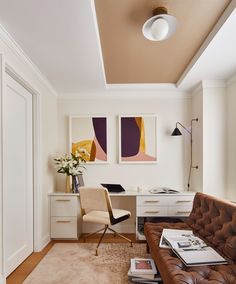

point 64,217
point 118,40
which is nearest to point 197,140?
point 118,40

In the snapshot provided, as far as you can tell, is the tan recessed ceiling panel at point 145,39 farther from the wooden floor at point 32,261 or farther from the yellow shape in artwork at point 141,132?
the wooden floor at point 32,261

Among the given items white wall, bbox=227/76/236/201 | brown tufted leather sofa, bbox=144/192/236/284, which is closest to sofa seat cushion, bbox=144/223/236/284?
brown tufted leather sofa, bbox=144/192/236/284

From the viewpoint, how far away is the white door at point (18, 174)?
98.0 inches

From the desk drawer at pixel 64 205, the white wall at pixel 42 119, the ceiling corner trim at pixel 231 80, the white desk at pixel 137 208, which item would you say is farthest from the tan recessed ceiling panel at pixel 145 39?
the desk drawer at pixel 64 205

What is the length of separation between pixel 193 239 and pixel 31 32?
2.40m

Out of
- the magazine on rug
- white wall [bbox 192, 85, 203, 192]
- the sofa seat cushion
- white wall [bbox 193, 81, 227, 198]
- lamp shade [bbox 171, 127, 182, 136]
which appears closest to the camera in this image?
the sofa seat cushion

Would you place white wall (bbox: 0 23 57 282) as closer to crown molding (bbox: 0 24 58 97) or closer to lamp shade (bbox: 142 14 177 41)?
crown molding (bbox: 0 24 58 97)

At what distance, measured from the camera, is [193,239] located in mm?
2299

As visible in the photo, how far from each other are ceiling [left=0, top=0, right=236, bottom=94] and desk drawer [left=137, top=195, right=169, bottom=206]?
170 centimetres

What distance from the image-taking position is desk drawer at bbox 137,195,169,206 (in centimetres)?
344

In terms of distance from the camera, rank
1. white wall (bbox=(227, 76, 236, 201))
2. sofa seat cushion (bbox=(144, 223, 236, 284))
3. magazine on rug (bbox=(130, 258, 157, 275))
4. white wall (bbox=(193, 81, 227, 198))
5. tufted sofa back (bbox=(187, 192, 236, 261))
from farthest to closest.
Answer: white wall (bbox=(193, 81, 227, 198)) < white wall (bbox=(227, 76, 236, 201)) < magazine on rug (bbox=(130, 258, 157, 275)) < tufted sofa back (bbox=(187, 192, 236, 261)) < sofa seat cushion (bbox=(144, 223, 236, 284))

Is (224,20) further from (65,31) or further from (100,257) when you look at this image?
(100,257)

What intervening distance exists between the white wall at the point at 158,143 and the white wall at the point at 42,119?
32 cm

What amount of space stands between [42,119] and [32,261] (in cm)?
177
